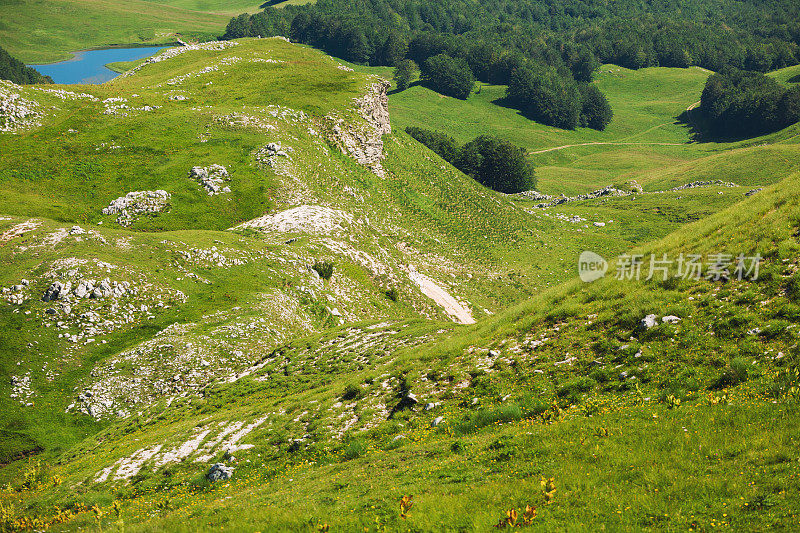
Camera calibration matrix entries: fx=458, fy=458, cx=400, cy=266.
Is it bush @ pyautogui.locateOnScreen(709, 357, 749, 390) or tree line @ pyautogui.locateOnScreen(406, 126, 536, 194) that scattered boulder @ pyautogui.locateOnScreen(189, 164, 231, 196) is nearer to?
bush @ pyautogui.locateOnScreen(709, 357, 749, 390)

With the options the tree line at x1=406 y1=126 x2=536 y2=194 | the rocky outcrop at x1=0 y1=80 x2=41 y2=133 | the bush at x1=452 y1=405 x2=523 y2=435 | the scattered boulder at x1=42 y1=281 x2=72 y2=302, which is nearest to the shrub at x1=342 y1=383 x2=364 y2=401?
the bush at x1=452 y1=405 x2=523 y2=435

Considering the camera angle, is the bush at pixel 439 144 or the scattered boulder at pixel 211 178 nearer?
the scattered boulder at pixel 211 178

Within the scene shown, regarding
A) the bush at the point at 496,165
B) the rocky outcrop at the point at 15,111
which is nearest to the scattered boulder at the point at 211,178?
the rocky outcrop at the point at 15,111

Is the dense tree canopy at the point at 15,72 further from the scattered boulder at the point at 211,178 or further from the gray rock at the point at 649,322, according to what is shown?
the gray rock at the point at 649,322

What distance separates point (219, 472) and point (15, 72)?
754 feet

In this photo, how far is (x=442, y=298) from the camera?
6681 centimetres

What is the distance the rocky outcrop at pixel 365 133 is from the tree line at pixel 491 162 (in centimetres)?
4728

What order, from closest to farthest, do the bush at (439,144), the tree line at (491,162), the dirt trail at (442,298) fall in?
the dirt trail at (442,298) < the tree line at (491,162) < the bush at (439,144)

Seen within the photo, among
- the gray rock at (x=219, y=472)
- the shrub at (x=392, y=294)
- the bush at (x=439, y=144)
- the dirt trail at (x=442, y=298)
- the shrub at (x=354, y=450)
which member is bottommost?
the dirt trail at (x=442, y=298)

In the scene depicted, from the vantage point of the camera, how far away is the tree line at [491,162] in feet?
454

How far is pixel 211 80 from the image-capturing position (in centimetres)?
9519

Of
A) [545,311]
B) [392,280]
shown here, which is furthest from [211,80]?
[545,311]

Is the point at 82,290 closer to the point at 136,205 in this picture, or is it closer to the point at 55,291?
the point at 55,291

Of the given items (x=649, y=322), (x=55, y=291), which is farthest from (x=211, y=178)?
(x=649, y=322)
